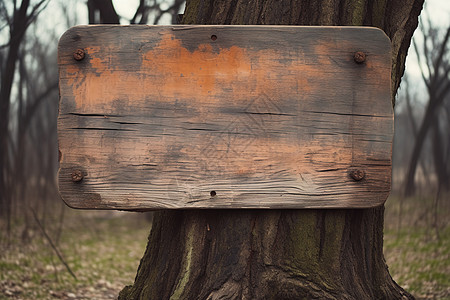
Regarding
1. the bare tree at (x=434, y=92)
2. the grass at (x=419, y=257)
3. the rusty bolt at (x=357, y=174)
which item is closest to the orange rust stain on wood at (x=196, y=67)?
the rusty bolt at (x=357, y=174)

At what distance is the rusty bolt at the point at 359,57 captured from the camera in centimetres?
207

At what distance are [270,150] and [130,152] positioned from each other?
2.10 feet

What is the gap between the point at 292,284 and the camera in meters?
2.08

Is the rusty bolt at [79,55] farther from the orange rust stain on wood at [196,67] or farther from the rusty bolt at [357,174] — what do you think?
the rusty bolt at [357,174]

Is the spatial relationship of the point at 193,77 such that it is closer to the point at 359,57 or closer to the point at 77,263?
the point at 359,57

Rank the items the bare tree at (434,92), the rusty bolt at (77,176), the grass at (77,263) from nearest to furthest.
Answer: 1. the rusty bolt at (77,176)
2. the grass at (77,263)
3. the bare tree at (434,92)

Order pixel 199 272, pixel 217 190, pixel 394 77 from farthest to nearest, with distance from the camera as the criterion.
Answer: pixel 394 77 < pixel 199 272 < pixel 217 190

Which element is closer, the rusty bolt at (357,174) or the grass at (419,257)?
the rusty bolt at (357,174)

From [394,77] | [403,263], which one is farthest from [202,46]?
[403,263]

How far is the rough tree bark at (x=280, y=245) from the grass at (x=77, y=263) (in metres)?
2.15

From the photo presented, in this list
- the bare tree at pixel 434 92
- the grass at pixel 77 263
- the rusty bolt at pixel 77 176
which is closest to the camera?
the rusty bolt at pixel 77 176

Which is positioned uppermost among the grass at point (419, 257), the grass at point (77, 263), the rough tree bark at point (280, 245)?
the rough tree bark at point (280, 245)

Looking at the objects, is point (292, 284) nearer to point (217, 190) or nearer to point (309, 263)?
point (309, 263)

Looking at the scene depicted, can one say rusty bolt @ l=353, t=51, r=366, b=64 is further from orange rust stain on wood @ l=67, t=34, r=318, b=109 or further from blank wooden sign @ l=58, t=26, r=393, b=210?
orange rust stain on wood @ l=67, t=34, r=318, b=109
